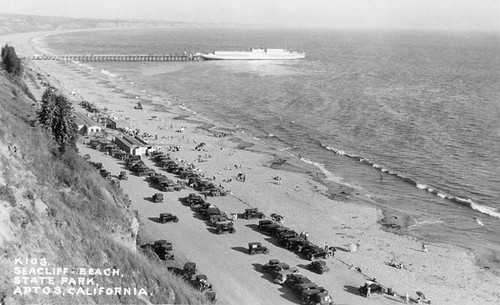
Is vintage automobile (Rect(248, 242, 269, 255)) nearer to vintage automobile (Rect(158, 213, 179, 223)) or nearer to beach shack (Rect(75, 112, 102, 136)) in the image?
vintage automobile (Rect(158, 213, 179, 223))

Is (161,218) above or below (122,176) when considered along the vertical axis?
below

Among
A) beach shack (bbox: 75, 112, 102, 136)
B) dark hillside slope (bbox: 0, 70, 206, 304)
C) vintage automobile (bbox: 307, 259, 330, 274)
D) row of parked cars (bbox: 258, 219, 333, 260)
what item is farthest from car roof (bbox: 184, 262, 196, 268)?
beach shack (bbox: 75, 112, 102, 136)

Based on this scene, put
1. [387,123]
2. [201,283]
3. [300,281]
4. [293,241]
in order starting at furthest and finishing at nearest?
1. [387,123]
2. [293,241]
3. [300,281]
4. [201,283]

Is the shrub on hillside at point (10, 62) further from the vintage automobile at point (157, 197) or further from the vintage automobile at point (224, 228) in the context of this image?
the vintage automobile at point (224, 228)

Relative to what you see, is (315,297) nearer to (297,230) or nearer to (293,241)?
(293,241)

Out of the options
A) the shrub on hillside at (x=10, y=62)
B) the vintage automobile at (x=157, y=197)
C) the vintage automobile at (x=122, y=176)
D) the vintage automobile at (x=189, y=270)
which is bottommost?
the vintage automobile at (x=189, y=270)

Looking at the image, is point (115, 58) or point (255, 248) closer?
point (255, 248)

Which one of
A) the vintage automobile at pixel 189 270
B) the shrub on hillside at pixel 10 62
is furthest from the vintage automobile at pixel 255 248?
the shrub on hillside at pixel 10 62

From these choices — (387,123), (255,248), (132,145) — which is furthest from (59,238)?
(387,123)
